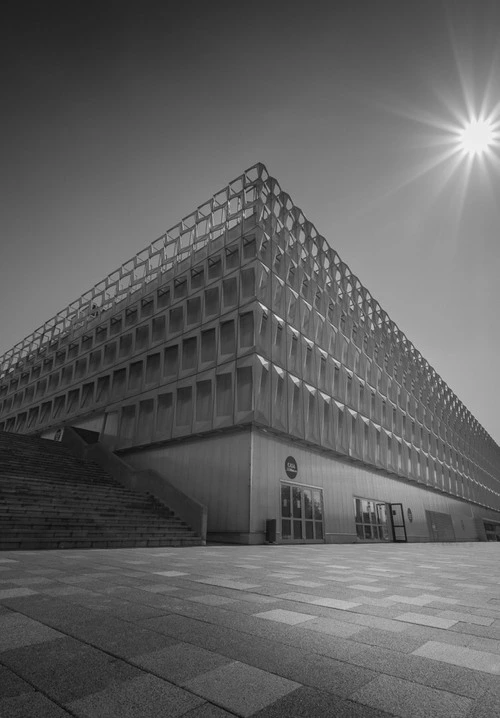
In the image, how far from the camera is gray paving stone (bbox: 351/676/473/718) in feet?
7.20

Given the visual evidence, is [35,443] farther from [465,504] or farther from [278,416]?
[465,504]

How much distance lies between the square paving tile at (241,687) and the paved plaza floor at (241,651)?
0.4 inches

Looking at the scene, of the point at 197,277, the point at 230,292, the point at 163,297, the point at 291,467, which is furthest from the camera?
the point at 163,297

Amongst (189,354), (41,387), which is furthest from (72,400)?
(189,354)

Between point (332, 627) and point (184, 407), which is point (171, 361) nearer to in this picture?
point (184, 407)

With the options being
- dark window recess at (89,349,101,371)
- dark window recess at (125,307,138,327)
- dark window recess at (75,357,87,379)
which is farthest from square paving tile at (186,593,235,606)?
dark window recess at (75,357,87,379)

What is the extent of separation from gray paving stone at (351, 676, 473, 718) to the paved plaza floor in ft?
0.04

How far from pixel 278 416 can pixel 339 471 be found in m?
8.23

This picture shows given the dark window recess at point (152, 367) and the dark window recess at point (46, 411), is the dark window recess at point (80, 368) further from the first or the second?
the dark window recess at point (152, 367)

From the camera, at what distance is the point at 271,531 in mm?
20031

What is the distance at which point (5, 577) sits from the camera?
632cm

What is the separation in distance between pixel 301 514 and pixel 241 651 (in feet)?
70.0

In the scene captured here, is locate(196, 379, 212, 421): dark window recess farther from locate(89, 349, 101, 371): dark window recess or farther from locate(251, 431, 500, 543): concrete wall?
locate(89, 349, 101, 371): dark window recess

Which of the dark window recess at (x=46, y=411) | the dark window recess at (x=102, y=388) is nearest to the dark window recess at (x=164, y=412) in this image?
the dark window recess at (x=102, y=388)
